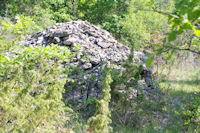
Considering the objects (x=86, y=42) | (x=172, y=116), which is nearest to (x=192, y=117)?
(x=172, y=116)

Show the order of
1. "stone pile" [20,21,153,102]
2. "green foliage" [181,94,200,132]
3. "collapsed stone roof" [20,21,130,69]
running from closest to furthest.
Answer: "green foliage" [181,94,200,132] < "stone pile" [20,21,153,102] < "collapsed stone roof" [20,21,130,69]

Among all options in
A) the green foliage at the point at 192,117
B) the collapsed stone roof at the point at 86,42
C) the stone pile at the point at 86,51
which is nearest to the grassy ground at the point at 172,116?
the green foliage at the point at 192,117

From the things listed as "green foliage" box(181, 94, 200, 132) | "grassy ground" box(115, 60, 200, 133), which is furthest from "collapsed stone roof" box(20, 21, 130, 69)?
"green foliage" box(181, 94, 200, 132)

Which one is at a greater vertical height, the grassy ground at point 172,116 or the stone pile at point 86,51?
the stone pile at point 86,51

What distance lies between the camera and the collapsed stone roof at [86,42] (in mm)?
6398

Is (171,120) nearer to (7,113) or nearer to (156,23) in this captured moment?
(7,113)

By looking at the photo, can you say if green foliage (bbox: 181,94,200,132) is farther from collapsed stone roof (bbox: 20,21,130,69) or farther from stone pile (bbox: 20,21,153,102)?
collapsed stone roof (bbox: 20,21,130,69)

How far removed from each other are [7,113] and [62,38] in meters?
4.75

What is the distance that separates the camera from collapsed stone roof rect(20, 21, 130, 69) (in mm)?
6398

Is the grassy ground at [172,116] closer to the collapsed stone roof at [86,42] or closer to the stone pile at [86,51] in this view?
the stone pile at [86,51]

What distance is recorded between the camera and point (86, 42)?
6914mm

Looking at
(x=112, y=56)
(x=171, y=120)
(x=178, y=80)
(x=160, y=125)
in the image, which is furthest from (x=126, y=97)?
(x=178, y=80)

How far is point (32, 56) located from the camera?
3.93 metres

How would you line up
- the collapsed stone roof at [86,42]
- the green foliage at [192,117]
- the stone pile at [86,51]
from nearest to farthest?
the green foliage at [192,117]
the stone pile at [86,51]
the collapsed stone roof at [86,42]
